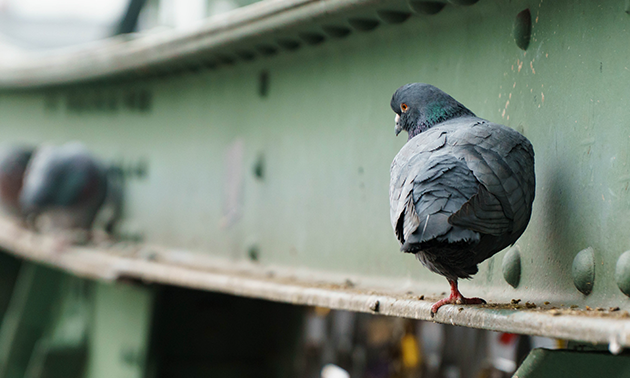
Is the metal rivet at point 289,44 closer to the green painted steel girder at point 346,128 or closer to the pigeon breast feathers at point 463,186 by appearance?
the green painted steel girder at point 346,128

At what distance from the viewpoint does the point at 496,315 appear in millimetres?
1881

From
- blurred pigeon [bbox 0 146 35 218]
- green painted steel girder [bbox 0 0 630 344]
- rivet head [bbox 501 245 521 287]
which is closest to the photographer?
green painted steel girder [bbox 0 0 630 344]

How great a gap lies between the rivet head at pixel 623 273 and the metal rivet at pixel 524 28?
0.81 meters

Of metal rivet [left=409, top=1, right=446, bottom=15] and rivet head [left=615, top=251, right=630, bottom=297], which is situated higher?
metal rivet [left=409, top=1, right=446, bottom=15]

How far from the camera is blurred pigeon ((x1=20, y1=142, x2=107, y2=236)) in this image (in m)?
5.45

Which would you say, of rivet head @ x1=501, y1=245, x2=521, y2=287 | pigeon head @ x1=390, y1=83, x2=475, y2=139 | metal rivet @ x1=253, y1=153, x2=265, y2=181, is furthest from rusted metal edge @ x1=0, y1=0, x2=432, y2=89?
rivet head @ x1=501, y1=245, x2=521, y2=287

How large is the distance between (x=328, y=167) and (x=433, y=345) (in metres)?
3.19

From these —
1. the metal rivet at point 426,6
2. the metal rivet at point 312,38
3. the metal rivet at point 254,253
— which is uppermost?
the metal rivet at point 312,38

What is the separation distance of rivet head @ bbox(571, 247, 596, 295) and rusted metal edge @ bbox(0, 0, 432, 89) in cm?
116

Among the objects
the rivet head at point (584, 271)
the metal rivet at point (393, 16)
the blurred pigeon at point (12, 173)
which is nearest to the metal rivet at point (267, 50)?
the metal rivet at point (393, 16)

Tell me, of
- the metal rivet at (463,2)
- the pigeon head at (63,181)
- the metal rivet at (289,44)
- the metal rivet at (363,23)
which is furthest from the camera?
the pigeon head at (63,181)

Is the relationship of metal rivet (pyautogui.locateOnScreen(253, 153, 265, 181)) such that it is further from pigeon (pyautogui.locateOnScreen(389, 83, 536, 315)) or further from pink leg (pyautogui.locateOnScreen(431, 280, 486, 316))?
pink leg (pyautogui.locateOnScreen(431, 280, 486, 316))

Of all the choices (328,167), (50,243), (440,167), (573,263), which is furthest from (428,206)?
(50,243)

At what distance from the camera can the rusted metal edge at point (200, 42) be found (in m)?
2.93
